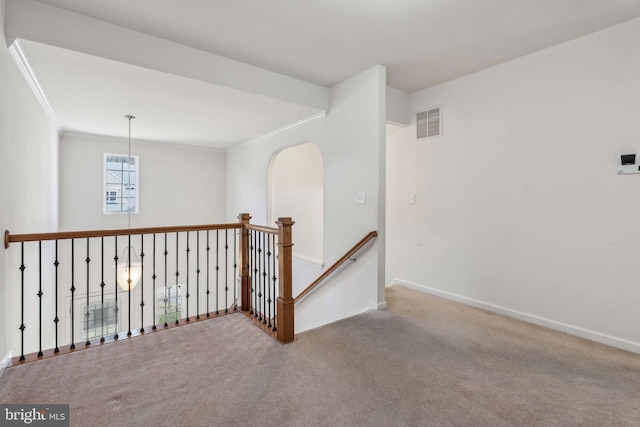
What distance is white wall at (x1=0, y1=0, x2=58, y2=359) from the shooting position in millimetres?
2139

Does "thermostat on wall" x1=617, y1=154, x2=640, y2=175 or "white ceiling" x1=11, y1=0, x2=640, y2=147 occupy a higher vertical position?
"white ceiling" x1=11, y1=0, x2=640, y2=147

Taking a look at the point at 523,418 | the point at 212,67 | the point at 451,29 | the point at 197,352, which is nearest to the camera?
the point at 523,418

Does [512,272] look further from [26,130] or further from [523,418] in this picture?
[26,130]

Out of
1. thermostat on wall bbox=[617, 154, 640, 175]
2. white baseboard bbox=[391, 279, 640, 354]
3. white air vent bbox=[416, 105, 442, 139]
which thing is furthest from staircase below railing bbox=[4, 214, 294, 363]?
thermostat on wall bbox=[617, 154, 640, 175]

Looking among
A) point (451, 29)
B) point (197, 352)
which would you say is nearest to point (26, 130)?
point (197, 352)

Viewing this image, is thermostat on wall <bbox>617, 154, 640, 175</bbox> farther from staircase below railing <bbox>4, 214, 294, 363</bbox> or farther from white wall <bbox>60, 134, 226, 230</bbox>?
white wall <bbox>60, 134, 226, 230</bbox>

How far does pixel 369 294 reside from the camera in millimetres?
3346

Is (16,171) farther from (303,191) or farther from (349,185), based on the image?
(303,191)

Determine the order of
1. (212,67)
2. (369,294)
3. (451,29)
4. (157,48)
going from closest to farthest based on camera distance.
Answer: (451,29) → (157,48) → (212,67) → (369,294)

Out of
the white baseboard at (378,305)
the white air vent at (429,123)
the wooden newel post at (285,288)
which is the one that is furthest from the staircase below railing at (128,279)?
the white air vent at (429,123)

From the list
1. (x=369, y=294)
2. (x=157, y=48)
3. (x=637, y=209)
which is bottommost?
(x=369, y=294)

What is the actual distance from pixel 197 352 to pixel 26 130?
2682 mm
